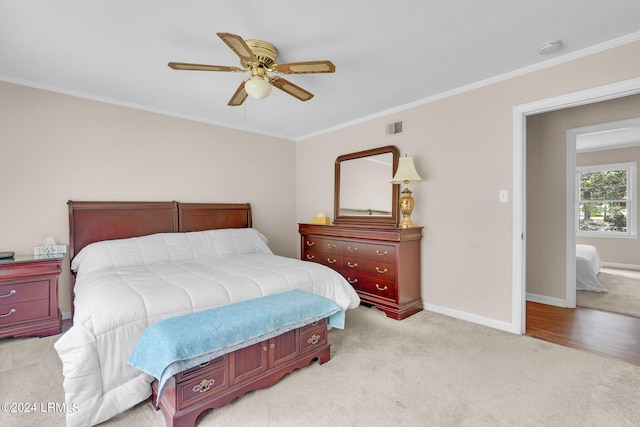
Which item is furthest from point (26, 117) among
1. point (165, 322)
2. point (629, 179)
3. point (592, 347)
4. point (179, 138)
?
point (629, 179)

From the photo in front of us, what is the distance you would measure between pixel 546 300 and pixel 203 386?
4166mm

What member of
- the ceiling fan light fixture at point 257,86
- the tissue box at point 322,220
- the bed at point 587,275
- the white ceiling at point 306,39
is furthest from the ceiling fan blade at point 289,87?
the bed at point 587,275

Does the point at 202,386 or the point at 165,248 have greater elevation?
the point at 165,248

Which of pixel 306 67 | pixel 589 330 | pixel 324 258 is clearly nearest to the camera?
pixel 306 67

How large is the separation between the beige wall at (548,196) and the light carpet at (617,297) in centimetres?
47

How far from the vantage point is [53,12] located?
1.97m

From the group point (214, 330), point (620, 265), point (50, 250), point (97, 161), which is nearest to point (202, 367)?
point (214, 330)

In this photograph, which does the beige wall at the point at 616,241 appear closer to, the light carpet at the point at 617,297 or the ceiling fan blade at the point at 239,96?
the light carpet at the point at 617,297

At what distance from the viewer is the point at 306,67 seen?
212 cm

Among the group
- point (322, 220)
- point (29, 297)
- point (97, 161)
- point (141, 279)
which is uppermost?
point (97, 161)

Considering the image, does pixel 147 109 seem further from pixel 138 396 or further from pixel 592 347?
pixel 592 347

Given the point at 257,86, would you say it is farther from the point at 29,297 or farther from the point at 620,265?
the point at 620,265

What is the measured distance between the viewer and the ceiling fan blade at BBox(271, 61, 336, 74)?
2.06 m

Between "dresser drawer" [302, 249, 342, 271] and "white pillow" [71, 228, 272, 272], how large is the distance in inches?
25.1
